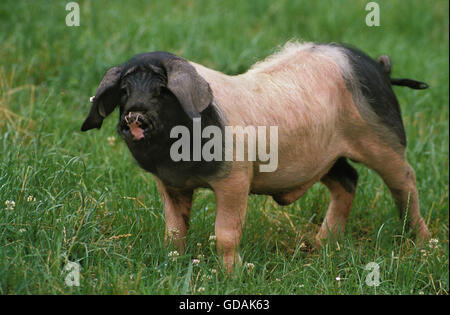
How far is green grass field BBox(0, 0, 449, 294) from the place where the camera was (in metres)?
4.11

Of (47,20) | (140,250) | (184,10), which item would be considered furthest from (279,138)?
(184,10)

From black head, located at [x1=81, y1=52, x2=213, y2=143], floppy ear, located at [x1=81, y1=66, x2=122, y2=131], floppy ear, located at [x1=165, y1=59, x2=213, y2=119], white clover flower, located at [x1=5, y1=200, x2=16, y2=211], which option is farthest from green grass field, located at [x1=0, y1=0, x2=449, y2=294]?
floppy ear, located at [x1=165, y1=59, x2=213, y2=119]

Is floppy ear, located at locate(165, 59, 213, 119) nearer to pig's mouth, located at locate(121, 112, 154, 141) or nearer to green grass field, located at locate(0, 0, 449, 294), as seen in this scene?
pig's mouth, located at locate(121, 112, 154, 141)

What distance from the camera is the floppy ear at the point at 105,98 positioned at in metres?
3.94

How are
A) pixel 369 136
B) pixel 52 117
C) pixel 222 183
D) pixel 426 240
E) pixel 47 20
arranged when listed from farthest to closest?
pixel 47 20 < pixel 52 117 < pixel 426 240 < pixel 369 136 < pixel 222 183

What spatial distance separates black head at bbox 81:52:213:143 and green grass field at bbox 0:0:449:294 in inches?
31.7

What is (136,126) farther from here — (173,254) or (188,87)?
(173,254)

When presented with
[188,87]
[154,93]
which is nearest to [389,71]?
[188,87]

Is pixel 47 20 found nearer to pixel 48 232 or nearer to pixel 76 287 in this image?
pixel 48 232

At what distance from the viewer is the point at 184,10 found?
29.4 feet

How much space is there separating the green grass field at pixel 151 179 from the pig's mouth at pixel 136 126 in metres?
0.77

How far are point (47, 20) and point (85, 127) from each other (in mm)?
3878

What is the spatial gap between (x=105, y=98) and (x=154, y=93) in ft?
1.35

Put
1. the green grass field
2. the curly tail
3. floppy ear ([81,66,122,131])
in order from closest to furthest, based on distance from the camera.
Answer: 1. floppy ear ([81,66,122,131])
2. the green grass field
3. the curly tail
